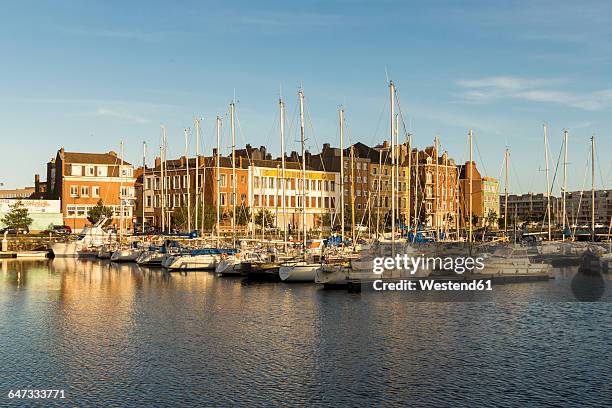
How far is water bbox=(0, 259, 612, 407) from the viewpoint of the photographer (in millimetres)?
29359

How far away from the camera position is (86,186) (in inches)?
5172

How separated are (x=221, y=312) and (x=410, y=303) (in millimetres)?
13628

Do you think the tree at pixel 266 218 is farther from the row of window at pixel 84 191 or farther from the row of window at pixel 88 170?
the row of window at pixel 88 170

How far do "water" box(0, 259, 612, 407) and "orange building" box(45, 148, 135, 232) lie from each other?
72.0 metres

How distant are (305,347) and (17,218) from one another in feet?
313

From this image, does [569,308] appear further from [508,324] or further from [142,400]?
[142,400]

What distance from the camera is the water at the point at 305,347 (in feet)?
96.3

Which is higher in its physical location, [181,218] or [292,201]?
[292,201]

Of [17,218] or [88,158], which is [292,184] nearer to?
[88,158]

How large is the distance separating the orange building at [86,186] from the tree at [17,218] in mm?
8496

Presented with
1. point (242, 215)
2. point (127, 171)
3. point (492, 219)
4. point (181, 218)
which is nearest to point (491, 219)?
point (492, 219)

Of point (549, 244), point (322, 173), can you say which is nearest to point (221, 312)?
point (549, 244)

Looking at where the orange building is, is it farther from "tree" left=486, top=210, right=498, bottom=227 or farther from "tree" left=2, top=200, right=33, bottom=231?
"tree" left=486, top=210, right=498, bottom=227

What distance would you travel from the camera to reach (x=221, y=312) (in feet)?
160
